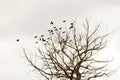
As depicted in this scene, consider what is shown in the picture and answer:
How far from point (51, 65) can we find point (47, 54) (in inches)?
42.1

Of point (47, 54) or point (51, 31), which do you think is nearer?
point (51, 31)

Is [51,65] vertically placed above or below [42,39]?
below

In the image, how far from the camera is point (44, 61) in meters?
31.8

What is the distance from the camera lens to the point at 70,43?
3092cm

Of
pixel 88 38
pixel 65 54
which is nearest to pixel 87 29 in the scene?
pixel 88 38

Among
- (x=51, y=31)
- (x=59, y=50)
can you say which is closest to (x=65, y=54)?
(x=59, y=50)

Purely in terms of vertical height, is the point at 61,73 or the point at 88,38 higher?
the point at 88,38

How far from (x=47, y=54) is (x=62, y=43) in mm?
1691

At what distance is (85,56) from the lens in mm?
30453

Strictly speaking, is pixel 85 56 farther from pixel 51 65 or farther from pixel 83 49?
pixel 51 65

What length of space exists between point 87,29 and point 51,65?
4.34 m

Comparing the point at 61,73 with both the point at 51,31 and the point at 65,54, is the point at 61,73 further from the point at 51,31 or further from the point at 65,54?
the point at 51,31

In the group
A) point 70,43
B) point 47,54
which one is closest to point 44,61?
point 47,54

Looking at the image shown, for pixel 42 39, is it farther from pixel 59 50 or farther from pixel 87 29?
pixel 87 29
